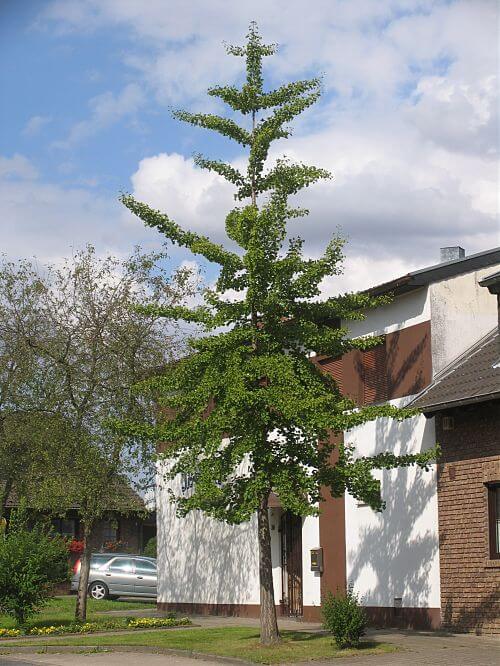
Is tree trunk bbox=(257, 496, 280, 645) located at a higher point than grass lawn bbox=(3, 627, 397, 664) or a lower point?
higher

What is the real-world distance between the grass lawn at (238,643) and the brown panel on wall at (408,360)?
204 inches

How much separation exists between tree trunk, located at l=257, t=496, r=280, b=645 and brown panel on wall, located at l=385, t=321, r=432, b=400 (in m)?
4.83

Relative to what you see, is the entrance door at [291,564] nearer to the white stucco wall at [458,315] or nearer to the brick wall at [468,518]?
the brick wall at [468,518]

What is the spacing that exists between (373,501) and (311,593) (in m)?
7.05

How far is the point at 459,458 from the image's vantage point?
19.4 m

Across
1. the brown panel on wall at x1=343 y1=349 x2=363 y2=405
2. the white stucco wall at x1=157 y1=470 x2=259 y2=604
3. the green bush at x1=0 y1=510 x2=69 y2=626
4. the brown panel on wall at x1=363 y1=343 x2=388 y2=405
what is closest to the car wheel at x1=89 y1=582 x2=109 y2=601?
the white stucco wall at x1=157 y1=470 x2=259 y2=604

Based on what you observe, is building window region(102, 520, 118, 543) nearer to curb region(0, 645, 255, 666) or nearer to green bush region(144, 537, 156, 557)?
green bush region(144, 537, 156, 557)

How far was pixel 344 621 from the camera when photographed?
16.6 m

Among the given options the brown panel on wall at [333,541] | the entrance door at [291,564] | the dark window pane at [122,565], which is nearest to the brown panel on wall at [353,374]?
the brown panel on wall at [333,541]

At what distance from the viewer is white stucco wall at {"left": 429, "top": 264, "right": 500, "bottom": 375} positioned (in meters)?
20.8

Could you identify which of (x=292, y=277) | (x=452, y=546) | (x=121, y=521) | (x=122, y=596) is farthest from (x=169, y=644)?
(x=121, y=521)

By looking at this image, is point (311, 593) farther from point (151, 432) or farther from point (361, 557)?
point (151, 432)

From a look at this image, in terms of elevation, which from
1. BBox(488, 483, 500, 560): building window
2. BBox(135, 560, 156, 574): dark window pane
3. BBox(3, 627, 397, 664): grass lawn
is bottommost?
BBox(3, 627, 397, 664): grass lawn

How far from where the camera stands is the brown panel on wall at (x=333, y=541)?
74.9 feet
